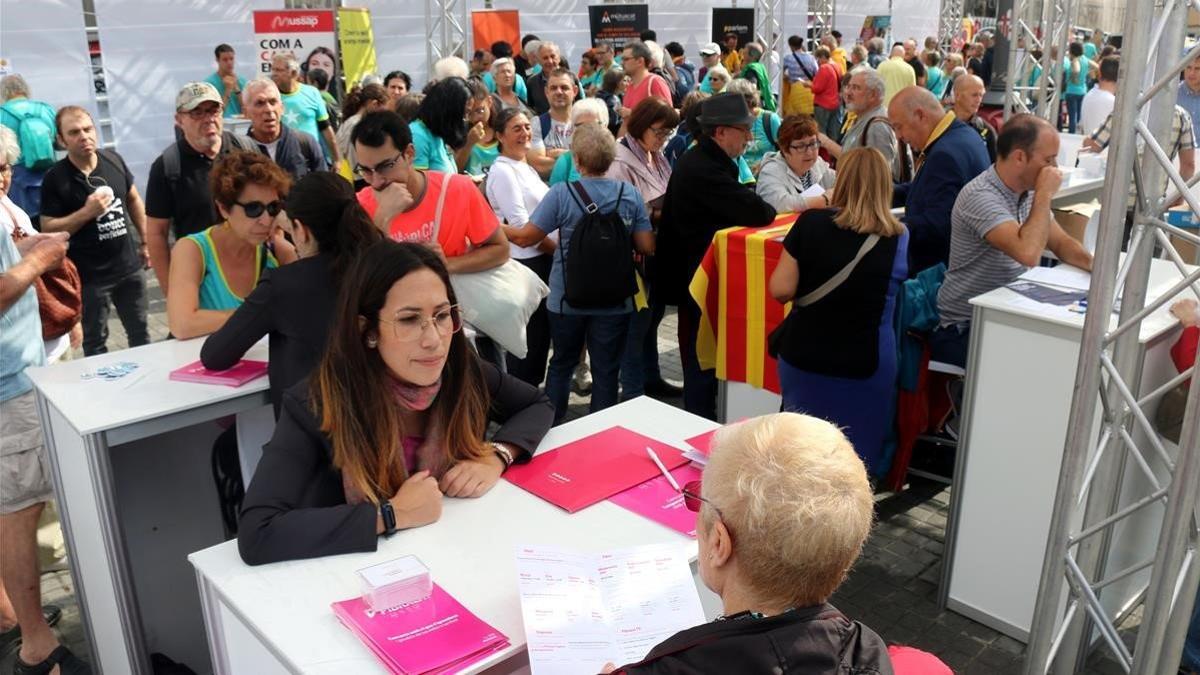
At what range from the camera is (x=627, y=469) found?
2473mm

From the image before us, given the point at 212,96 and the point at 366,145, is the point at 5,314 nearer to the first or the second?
the point at 366,145

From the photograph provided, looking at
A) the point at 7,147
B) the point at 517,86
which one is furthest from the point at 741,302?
the point at 517,86

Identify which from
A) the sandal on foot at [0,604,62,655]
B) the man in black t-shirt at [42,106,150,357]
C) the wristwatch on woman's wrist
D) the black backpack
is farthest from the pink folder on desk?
the man in black t-shirt at [42,106,150,357]

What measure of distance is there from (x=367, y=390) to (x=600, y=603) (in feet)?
2.38

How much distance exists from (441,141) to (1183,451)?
399cm

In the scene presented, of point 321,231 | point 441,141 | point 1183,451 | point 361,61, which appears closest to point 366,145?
point 321,231

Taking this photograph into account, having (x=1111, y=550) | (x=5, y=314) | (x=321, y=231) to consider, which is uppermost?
(x=321, y=231)

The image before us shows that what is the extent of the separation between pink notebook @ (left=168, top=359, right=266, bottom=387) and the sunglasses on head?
0.51m

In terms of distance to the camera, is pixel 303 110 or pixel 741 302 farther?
pixel 303 110

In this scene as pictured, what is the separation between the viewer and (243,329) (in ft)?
9.26

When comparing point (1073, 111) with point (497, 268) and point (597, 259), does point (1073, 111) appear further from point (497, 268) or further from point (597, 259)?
point (497, 268)

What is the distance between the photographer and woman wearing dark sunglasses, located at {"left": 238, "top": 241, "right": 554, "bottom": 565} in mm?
2072

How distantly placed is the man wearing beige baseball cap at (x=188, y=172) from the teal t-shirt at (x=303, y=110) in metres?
2.78

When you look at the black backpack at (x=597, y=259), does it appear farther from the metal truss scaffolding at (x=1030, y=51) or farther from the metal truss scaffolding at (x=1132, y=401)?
the metal truss scaffolding at (x=1030, y=51)
